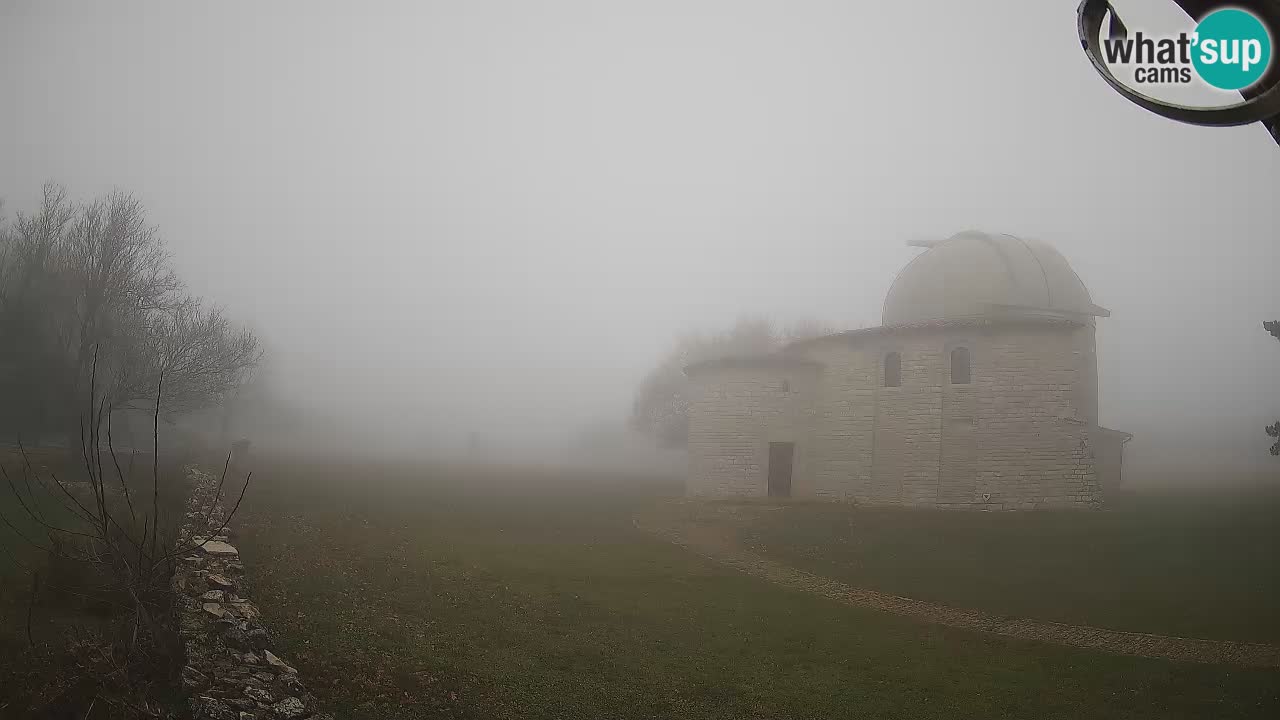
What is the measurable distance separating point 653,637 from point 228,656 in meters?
6.61

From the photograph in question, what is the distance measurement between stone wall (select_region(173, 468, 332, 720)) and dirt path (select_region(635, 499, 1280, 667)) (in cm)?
1164

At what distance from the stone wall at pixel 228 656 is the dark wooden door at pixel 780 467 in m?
23.7

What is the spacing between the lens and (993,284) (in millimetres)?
27812

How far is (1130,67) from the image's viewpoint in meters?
2.86

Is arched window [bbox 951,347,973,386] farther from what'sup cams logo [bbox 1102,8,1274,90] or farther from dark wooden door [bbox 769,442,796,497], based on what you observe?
what'sup cams logo [bbox 1102,8,1274,90]

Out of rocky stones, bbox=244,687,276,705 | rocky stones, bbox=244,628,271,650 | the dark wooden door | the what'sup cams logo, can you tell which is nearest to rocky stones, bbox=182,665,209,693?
rocky stones, bbox=244,687,276,705

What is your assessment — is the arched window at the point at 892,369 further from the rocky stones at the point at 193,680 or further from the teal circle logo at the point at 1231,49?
the teal circle logo at the point at 1231,49

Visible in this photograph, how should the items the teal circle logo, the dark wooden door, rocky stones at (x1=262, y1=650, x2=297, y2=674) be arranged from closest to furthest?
the teal circle logo, rocky stones at (x1=262, y1=650, x2=297, y2=674), the dark wooden door

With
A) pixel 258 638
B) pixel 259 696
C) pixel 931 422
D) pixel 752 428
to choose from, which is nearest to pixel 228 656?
pixel 258 638

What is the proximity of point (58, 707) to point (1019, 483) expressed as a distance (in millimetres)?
27474

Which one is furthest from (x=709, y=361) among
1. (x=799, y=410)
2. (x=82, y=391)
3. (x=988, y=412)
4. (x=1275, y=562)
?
(x=82, y=391)

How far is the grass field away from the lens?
8.85 m

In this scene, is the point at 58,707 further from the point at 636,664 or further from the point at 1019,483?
the point at 1019,483

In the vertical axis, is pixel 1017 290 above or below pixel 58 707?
above
